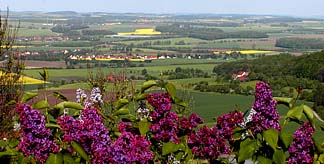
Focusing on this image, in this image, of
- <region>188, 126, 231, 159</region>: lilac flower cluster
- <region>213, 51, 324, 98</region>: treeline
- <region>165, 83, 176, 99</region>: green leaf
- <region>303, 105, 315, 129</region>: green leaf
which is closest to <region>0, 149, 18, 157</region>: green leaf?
<region>165, 83, 176, 99</region>: green leaf

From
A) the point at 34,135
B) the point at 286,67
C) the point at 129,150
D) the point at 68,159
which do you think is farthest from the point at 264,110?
the point at 286,67

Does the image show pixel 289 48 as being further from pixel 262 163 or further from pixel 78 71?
pixel 262 163

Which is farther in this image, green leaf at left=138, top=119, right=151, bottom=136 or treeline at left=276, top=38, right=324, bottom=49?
treeline at left=276, top=38, right=324, bottom=49

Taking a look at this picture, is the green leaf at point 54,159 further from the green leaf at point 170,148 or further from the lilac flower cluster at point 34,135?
the green leaf at point 170,148

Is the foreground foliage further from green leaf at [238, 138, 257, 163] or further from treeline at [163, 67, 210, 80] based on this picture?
treeline at [163, 67, 210, 80]

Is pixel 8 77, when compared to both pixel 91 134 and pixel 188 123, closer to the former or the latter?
pixel 188 123

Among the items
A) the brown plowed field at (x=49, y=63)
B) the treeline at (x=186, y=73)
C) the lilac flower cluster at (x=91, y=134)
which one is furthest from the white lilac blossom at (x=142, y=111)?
the brown plowed field at (x=49, y=63)
